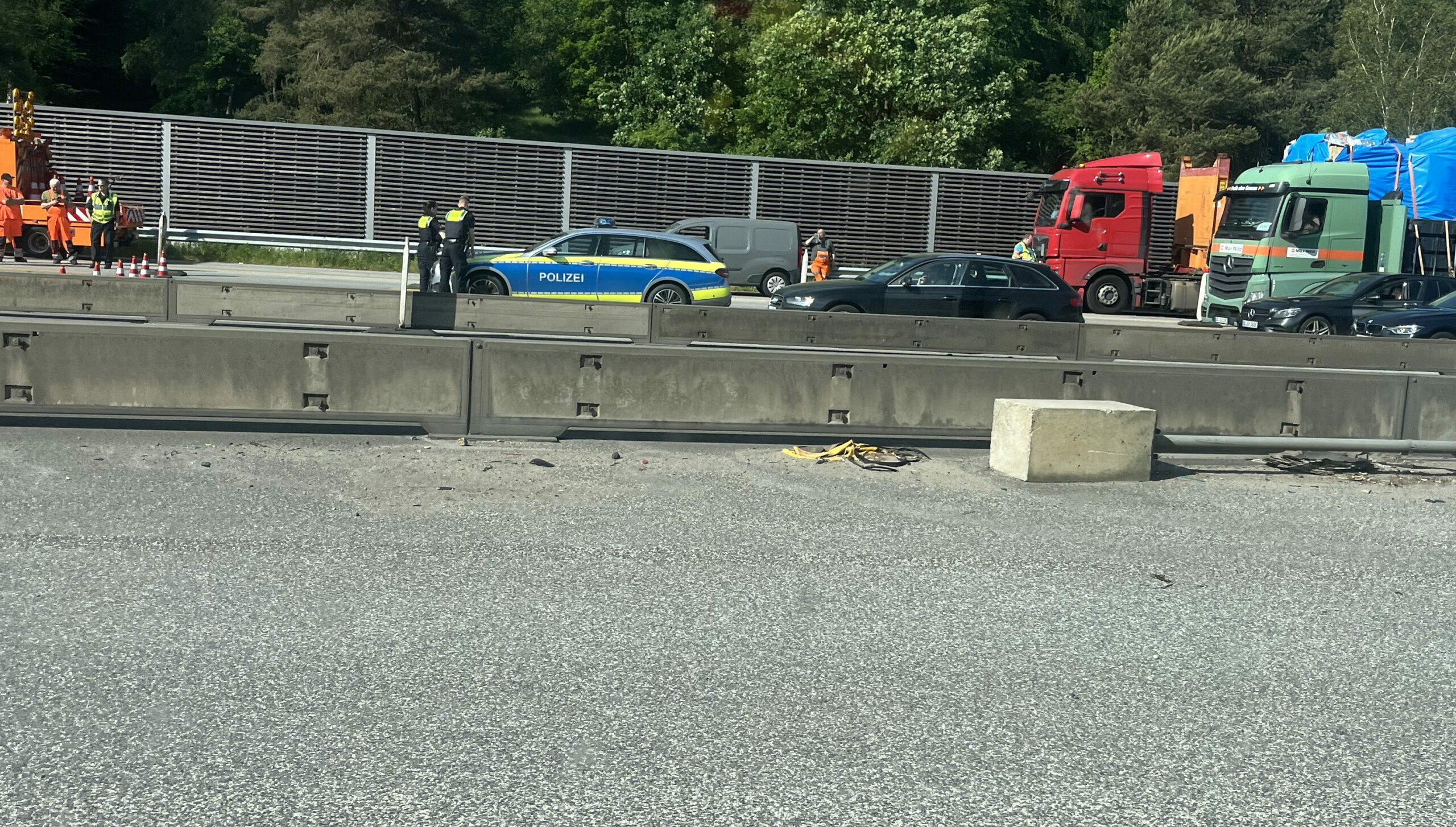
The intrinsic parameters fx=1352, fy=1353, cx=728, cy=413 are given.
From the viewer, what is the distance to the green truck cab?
26375mm

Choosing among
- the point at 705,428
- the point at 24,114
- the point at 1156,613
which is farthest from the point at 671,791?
the point at 24,114

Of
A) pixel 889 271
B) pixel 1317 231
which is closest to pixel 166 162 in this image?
pixel 889 271

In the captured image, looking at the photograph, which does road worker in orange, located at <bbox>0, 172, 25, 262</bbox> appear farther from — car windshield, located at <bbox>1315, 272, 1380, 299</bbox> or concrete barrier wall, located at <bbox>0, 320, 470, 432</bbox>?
car windshield, located at <bbox>1315, 272, 1380, 299</bbox>

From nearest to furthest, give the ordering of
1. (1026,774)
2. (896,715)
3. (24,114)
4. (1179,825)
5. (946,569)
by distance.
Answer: (1179,825) < (1026,774) < (896,715) < (946,569) < (24,114)

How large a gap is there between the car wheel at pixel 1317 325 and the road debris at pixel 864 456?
1527cm

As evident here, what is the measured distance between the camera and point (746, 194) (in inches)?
1492

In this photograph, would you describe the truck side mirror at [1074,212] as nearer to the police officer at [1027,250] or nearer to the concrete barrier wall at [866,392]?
the police officer at [1027,250]

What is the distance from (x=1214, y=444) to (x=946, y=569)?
4.38m

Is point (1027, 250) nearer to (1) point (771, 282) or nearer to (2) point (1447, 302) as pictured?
(1) point (771, 282)

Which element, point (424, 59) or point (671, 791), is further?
point (424, 59)

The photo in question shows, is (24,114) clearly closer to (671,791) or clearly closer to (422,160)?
(422,160)

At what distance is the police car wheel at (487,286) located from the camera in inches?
853

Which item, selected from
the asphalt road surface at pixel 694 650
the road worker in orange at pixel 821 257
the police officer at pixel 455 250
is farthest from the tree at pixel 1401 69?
the asphalt road surface at pixel 694 650

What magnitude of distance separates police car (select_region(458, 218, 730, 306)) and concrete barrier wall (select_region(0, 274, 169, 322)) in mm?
4577
